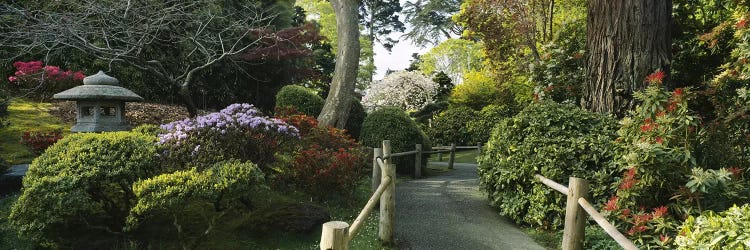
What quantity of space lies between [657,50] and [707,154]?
212 cm

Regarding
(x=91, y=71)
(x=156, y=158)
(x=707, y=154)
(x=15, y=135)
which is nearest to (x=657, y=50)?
(x=707, y=154)

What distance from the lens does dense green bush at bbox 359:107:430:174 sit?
Result: 976 centimetres

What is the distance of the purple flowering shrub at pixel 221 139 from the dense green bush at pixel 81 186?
11.7 inches

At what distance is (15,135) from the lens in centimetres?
898

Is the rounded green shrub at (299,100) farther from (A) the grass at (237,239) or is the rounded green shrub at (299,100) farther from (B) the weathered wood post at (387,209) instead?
(B) the weathered wood post at (387,209)

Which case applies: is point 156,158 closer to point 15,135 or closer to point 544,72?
point 15,135

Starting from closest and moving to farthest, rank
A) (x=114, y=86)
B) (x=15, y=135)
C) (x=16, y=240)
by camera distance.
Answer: (x=16, y=240) < (x=114, y=86) < (x=15, y=135)

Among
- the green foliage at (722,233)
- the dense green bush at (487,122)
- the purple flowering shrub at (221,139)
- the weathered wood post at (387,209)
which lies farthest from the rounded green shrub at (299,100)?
the green foliage at (722,233)

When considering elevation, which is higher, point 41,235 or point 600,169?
point 600,169

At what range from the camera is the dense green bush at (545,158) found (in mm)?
5379

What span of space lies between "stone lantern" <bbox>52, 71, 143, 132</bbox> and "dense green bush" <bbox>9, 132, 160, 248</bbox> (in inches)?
63.6

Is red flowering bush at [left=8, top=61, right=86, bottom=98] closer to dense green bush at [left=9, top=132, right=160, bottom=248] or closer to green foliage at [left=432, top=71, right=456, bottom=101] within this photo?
dense green bush at [left=9, top=132, right=160, bottom=248]

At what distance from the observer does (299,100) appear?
38.0 ft

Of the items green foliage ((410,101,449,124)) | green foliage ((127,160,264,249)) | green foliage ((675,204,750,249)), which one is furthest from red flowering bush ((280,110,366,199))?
green foliage ((410,101,449,124))
